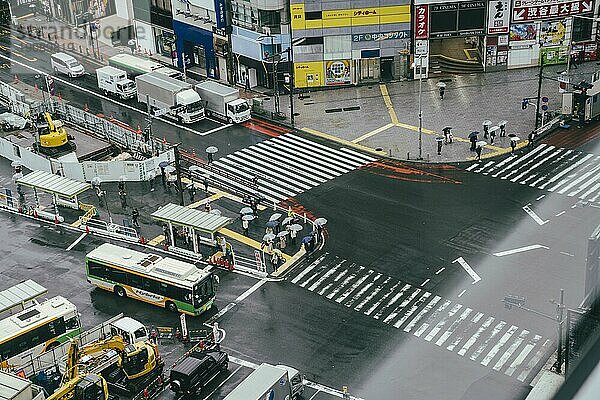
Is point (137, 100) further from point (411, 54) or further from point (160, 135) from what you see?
point (411, 54)

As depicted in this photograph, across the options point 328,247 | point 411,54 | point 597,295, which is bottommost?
point 328,247

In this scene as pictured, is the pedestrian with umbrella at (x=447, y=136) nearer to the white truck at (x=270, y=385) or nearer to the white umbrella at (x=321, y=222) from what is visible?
the white umbrella at (x=321, y=222)

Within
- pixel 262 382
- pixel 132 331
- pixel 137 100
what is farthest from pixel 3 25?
pixel 262 382

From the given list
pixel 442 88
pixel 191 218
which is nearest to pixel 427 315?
pixel 191 218

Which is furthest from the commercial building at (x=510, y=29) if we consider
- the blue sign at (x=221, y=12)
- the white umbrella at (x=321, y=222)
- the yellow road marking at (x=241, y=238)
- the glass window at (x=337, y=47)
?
the yellow road marking at (x=241, y=238)

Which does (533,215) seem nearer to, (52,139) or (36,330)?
(36,330)

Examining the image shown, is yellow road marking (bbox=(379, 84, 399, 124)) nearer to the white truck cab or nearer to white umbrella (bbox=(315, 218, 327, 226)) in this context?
white umbrella (bbox=(315, 218, 327, 226))

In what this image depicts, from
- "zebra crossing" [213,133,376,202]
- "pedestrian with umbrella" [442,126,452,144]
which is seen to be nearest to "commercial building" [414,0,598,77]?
"pedestrian with umbrella" [442,126,452,144]

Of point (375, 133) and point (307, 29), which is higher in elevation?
point (307, 29)
